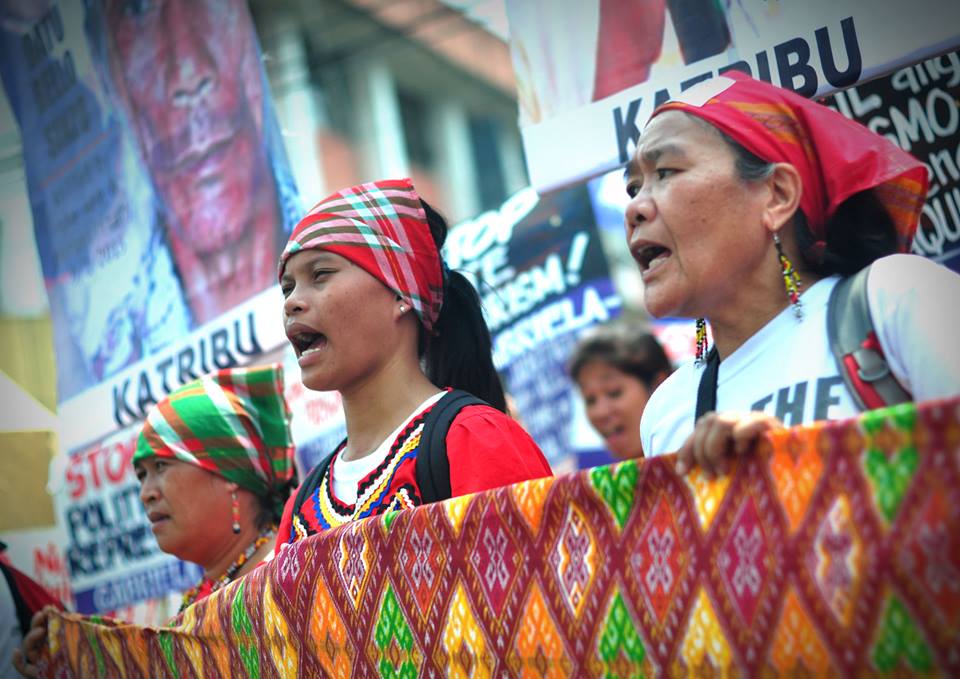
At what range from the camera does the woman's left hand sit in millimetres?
1551

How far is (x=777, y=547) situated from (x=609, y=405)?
316 cm

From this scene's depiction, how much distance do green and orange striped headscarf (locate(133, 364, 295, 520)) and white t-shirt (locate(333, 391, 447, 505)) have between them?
33.6 inches

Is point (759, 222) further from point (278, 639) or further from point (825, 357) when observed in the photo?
point (278, 639)

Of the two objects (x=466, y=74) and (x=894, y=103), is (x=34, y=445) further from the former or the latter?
(x=466, y=74)

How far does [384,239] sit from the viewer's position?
267 cm

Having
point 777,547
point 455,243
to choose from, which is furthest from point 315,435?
point 777,547

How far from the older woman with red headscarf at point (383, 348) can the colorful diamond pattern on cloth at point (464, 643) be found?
37cm

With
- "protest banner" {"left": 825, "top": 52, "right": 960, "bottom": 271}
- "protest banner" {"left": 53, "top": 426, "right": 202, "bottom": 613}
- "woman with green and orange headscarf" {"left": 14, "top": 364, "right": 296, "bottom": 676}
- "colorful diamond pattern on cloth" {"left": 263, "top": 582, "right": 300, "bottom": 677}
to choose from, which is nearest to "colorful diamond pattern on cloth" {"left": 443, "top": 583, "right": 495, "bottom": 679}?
"colorful diamond pattern on cloth" {"left": 263, "top": 582, "right": 300, "bottom": 677}

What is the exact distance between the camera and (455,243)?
4438 mm

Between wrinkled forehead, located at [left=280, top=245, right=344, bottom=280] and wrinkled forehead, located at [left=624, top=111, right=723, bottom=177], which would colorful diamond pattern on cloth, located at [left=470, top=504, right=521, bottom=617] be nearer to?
wrinkled forehead, located at [left=624, top=111, right=723, bottom=177]

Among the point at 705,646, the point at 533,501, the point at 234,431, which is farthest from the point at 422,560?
the point at 234,431

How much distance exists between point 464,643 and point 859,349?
83 cm

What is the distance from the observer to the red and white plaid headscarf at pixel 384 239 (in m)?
2.63

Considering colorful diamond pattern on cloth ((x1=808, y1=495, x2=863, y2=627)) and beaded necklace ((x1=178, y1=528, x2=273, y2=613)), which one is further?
beaded necklace ((x1=178, y1=528, x2=273, y2=613))
